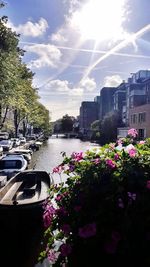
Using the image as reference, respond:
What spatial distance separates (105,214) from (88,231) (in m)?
0.24

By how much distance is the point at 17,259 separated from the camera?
8844 millimetres

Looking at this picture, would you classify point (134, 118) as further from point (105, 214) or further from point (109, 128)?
point (105, 214)

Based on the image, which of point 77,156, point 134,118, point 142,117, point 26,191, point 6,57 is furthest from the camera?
point 134,118

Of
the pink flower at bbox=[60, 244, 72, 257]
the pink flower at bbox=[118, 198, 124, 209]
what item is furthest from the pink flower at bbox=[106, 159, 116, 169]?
the pink flower at bbox=[60, 244, 72, 257]

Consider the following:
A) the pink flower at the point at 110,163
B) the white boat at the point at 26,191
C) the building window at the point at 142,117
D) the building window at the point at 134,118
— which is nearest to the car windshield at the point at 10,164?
the white boat at the point at 26,191

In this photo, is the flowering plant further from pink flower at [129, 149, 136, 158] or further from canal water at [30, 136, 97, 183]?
canal water at [30, 136, 97, 183]

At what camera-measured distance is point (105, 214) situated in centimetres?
295

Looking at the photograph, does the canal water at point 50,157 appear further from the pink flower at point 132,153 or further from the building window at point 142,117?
the pink flower at point 132,153

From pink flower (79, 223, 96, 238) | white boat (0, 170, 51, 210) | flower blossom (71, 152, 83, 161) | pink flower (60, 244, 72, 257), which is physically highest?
flower blossom (71, 152, 83, 161)

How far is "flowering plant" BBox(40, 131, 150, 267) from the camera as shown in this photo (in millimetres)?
2850

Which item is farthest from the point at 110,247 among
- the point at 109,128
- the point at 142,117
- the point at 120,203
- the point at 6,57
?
the point at 109,128

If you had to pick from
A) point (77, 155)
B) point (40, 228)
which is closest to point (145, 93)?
point (40, 228)

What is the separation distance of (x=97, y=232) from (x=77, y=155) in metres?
1.04

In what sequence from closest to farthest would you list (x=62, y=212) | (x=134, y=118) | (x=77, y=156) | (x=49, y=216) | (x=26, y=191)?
1. (x=62, y=212)
2. (x=49, y=216)
3. (x=77, y=156)
4. (x=26, y=191)
5. (x=134, y=118)
